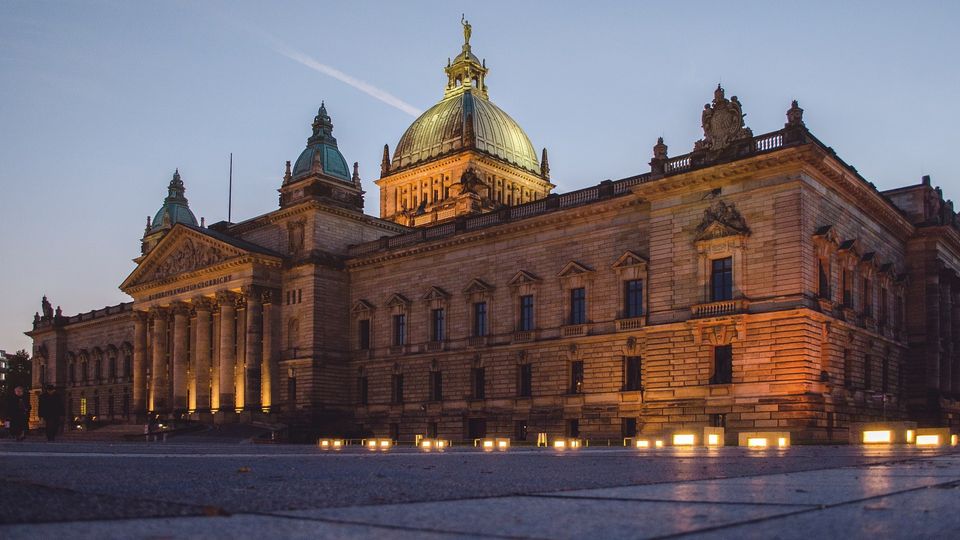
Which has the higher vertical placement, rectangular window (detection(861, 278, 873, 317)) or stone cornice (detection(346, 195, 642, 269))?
stone cornice (detection(346, 195, 642, 269))

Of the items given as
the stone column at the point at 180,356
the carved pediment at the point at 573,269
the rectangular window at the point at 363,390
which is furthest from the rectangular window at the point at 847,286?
the stone column at the point at 180,356

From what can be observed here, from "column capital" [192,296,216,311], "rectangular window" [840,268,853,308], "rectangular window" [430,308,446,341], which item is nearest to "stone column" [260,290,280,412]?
"column capital" [192,296,216,311]

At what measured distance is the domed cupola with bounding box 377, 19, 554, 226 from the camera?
7412 centimetres

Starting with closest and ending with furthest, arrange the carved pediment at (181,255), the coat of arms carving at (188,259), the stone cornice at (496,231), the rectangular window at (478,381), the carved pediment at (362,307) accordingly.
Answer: the stone cornice at (496,231)
the rectangular window at (478,381)
the carved pediment at (362,307)
the carved pediment at (181,255)
the coat of arms carving at (188,259)

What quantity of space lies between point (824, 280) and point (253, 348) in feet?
109

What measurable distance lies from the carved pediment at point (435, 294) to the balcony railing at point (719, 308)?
16860mm

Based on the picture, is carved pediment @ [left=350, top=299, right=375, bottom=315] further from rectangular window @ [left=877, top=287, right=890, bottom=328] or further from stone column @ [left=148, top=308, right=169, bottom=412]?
rectangular window @ [left=877, top=287, right=890, bottom=328]

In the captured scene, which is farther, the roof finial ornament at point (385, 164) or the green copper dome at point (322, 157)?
the roof finial ornament at point (385, 164)

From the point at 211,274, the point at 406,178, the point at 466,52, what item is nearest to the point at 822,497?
the point at 211,274

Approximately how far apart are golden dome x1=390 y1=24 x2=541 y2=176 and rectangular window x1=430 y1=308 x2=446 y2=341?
2515cm

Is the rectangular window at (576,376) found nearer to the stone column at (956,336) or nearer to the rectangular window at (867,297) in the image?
the rectangular window at (867,297)

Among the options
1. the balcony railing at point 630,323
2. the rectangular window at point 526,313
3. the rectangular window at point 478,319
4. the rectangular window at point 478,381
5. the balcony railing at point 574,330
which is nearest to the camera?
the balcony railing at point 630,323

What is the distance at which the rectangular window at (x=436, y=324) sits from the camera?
52.0m

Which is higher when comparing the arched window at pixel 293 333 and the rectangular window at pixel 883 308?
the rectangular window at pixel 883 308
